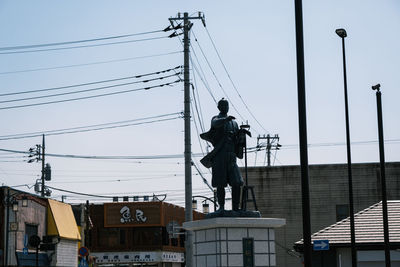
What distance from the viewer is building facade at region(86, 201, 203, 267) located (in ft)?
204

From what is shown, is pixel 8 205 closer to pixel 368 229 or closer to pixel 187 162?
pixel 187 162

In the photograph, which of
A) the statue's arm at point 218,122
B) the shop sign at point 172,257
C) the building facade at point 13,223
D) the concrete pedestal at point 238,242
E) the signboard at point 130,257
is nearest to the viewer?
the concrete pedestal at point 238,242

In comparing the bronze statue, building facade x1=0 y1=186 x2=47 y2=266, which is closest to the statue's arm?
the bronze statue

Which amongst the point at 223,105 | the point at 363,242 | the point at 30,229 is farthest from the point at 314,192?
the point at 223,105

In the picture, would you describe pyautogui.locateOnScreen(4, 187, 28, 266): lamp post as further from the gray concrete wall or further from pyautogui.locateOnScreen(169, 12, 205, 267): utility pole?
the gray concrete wall

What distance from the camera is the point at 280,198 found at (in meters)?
50.9

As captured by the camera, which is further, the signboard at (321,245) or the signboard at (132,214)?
the signboard at (132,214)

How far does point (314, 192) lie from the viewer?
50.7m

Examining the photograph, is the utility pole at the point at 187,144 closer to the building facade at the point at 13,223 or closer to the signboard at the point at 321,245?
the signboard at the point at 321,245

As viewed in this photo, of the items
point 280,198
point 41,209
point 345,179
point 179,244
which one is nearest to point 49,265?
point 41,209

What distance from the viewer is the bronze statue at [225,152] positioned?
18.7 meters

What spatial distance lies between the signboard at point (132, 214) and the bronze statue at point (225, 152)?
43462mm

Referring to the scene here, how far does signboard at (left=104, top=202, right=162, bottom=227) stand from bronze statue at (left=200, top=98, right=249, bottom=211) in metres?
43.5

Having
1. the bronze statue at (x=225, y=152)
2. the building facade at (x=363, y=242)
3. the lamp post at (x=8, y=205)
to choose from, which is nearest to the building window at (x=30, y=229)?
the lamp post at (x=8, y=205)
